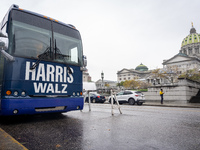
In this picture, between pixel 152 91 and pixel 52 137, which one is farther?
pixel 152 91

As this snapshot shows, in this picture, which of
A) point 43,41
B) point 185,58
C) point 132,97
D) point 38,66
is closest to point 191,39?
point 185,58

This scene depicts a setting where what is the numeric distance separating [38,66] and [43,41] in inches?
34.2

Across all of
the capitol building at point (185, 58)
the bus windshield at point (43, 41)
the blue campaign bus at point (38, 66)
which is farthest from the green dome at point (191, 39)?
the blue campaign bus at point (38, 66)

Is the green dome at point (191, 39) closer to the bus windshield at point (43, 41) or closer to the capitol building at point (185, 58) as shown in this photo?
the capitol building at point (185, 58)

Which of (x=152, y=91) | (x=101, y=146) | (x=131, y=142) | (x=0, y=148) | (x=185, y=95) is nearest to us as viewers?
(x=0, y=148)

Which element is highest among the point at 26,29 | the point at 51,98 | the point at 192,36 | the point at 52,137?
the point at 192,36

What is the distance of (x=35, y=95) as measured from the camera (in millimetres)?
5094

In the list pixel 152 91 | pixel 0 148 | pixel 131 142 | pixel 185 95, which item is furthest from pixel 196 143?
pixel 152 91

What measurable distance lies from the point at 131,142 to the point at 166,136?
936 millimetres

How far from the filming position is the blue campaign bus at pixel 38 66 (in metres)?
4.80

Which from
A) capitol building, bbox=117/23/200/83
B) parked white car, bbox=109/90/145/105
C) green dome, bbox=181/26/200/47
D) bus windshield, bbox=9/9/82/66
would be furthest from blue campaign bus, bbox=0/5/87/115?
green dome, bbox=181/26/200/47

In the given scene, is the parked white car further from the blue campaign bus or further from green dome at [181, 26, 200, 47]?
green dome at [181, 26, 200, 47]

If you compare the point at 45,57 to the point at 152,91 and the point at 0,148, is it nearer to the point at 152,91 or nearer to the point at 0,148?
the point at 0,148

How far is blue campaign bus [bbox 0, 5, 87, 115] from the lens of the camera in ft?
15.7
